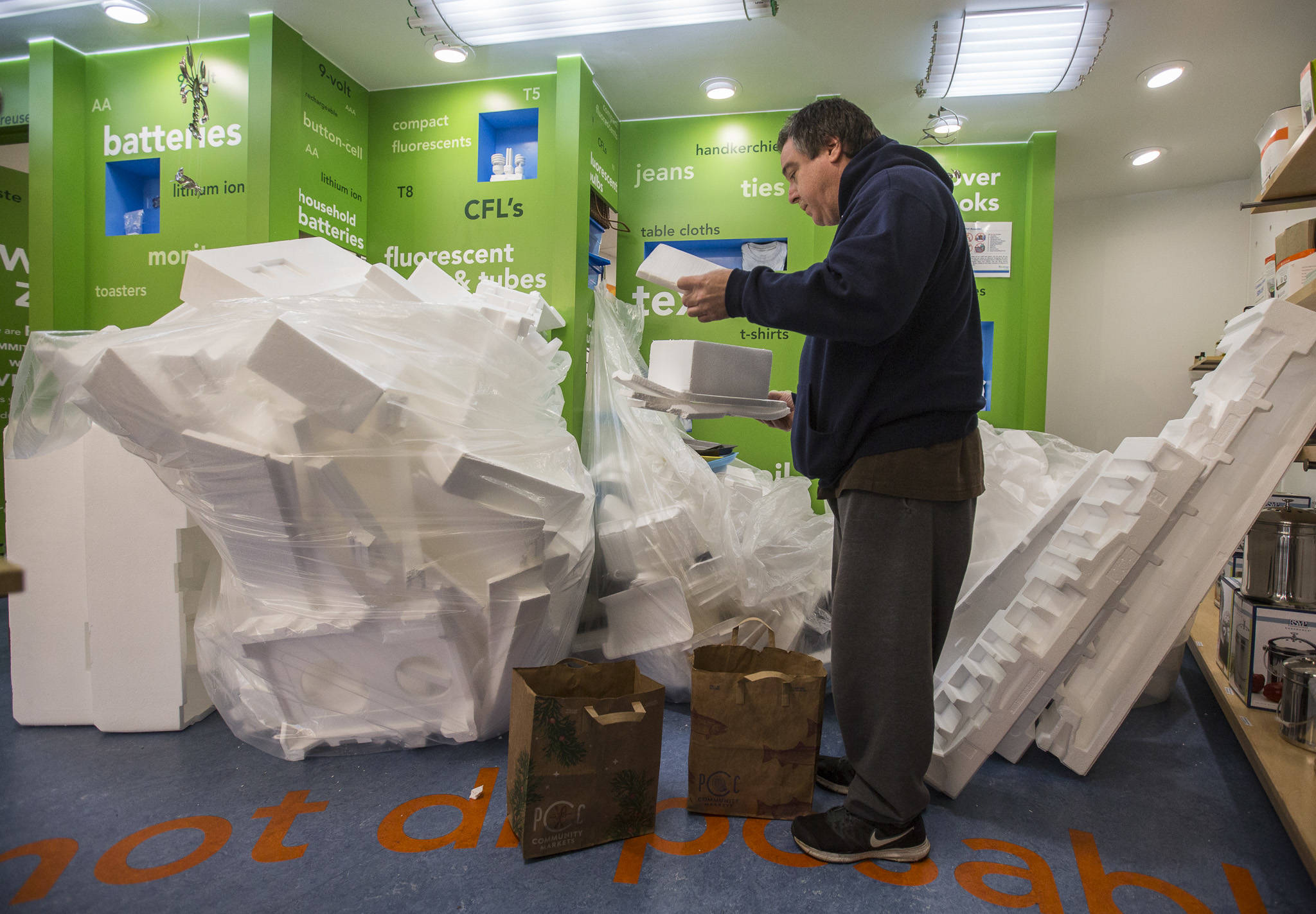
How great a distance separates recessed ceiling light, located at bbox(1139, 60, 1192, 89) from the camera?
2.86 metres

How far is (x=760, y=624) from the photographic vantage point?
6.60 ft

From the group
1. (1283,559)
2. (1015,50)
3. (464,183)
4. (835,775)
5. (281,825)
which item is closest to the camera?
(281,825)

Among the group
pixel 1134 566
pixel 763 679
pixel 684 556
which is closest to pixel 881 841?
pixel 763 679

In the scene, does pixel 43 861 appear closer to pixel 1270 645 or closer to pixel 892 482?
pixel 892 482

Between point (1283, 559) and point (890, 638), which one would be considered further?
point (1283, 559)

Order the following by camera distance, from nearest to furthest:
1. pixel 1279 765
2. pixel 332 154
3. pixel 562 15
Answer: pixel 1279 765 → pixel 562 15 → pixel 332 154

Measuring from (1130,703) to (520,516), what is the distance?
1410mm

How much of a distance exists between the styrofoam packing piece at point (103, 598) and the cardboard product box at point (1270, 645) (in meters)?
2.68

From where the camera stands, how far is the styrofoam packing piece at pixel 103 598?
179cm

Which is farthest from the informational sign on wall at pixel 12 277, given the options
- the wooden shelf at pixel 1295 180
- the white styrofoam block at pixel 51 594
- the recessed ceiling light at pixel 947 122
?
the wooden shelf at pixel 1295 180

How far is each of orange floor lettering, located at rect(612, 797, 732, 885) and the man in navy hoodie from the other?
15 centimetres

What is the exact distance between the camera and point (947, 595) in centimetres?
140

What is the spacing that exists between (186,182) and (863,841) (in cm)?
325

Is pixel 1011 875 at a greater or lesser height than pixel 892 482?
lesser
